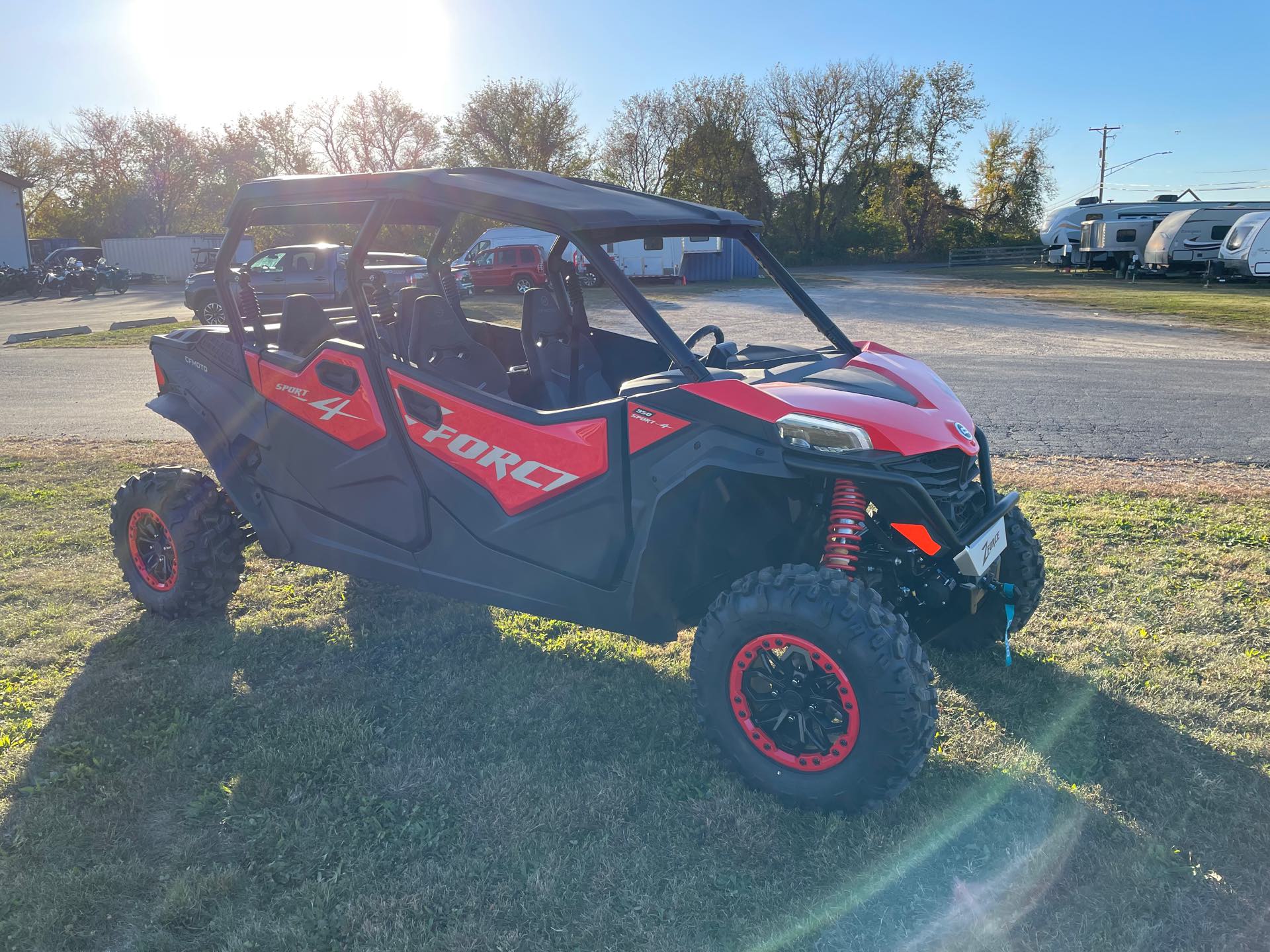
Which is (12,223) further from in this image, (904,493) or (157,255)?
(904,493)

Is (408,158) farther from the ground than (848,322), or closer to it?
farther from the ground

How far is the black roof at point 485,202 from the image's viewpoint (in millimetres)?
3156

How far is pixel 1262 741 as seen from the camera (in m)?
3.25

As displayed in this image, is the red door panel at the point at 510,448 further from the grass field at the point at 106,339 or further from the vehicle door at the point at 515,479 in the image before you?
the grass field at the point at 106,339

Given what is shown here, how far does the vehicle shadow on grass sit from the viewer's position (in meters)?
2.48

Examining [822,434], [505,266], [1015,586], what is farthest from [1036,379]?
[505,266]

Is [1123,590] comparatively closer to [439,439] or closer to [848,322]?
[439,439]

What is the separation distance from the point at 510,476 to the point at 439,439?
36 centimetres

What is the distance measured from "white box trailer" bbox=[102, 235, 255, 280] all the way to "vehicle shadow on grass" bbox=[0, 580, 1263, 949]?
139 feet

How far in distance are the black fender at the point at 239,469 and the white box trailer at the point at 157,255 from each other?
135 ft

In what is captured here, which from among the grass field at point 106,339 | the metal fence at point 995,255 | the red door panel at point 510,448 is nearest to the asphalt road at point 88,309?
the grass field at point 106,339

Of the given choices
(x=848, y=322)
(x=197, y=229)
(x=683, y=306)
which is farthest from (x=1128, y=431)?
(x=197, y=229)

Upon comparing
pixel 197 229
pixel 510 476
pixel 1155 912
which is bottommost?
pixel 1155 912

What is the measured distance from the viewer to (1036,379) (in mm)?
11555
